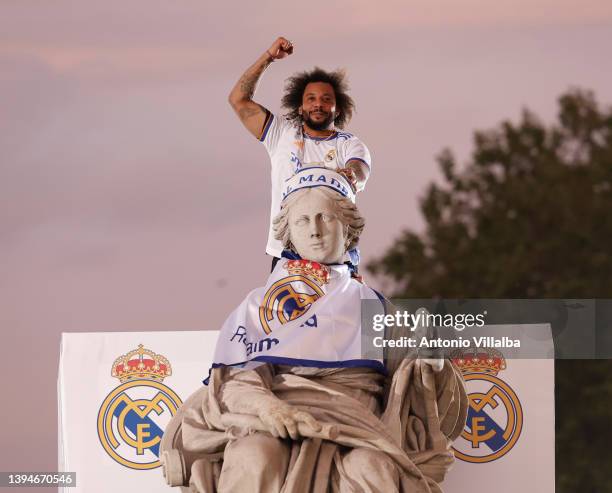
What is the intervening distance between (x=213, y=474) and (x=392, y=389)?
92 centimetres

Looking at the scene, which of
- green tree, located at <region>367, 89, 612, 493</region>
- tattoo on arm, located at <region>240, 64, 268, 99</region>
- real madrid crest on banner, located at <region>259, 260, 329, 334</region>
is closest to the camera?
real madrid crest on banner, located at <region>259, 260, 329, 334</region>

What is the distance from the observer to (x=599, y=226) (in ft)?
49.9

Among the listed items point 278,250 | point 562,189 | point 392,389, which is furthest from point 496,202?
point 392,389

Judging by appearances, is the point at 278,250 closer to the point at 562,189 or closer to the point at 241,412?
the point at 241,412

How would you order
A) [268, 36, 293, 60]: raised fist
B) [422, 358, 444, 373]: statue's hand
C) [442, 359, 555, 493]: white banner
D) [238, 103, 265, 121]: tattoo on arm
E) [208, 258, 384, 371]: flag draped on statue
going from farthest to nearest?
[238, 103, 265, 121]: tattoo on arm
[268, 36, 293, 60]: raised fist
[442, 359, 555, 493]: white banner
[208, 258, 384, 371]: flag draped on statue
[422, 358, 444, 373]: statue's hand

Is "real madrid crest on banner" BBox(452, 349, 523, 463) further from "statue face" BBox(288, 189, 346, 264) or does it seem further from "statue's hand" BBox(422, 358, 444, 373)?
"statue face" BBox(288, 189, 346, 264)

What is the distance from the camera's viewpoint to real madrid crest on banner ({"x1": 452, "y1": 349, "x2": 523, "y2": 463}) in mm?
8625

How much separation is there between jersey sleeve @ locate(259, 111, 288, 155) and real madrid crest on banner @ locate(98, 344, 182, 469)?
1345 millimetres

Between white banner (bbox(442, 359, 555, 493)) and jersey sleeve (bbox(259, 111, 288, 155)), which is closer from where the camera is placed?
white banner (bbox(442, 359, 555, 493))

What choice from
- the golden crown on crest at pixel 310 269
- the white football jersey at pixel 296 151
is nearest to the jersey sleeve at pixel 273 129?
the white football jersey at pixel 296 151

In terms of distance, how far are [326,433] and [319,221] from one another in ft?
3.70

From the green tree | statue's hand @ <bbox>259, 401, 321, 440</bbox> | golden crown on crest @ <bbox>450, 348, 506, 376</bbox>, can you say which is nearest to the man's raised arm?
golden crown on crest @ <bbox>450, 348, 506, 376</bbox>

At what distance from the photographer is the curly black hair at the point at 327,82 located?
9.09 m

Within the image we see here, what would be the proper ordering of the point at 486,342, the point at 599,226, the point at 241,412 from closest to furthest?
the point at 241,412 < the point at 486,342 < the point at 599,226
